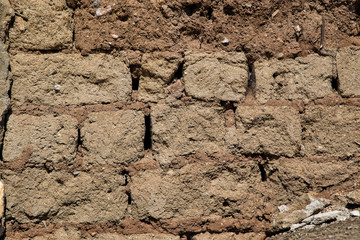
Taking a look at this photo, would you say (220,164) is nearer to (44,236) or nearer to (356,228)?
(356,228)

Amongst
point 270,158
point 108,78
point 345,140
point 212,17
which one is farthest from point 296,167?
point 108,78

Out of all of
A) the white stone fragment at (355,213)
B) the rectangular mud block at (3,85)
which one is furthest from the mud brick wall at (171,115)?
the white stone fragment at (355,213)

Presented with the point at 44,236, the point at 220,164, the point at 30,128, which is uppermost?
the point at 30,128

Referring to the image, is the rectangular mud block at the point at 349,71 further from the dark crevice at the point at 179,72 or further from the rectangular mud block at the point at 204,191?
the dark crevice at the point at 179,72

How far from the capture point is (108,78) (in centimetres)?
200

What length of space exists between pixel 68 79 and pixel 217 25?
2.87 feet

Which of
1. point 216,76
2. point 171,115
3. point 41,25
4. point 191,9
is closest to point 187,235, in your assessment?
point 171,115

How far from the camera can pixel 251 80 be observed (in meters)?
2.13

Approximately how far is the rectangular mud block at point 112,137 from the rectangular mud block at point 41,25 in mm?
452

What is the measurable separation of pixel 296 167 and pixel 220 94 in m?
0.60

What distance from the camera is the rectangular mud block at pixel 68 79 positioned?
1.94 m

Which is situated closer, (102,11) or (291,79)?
(102,11)

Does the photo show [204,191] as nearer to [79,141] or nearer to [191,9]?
[79,141]

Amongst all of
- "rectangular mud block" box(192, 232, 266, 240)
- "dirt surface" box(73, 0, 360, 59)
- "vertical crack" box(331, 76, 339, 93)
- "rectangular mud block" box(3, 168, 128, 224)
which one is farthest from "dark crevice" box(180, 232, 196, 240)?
"vertical crack" box(331, 76, 339, 93)
